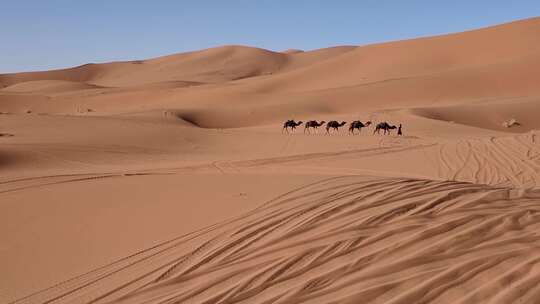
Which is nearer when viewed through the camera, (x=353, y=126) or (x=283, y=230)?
(x=283, y=230)

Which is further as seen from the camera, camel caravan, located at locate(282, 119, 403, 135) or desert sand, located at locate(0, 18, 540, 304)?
camel caravan, located at locate(282, 119, 403, 135)

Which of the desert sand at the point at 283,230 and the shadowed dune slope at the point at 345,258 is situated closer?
the shadowed dune slope at the point at 345,258

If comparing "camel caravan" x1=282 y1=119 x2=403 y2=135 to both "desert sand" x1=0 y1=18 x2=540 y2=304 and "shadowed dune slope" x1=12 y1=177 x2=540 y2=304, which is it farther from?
"shadowed dune slope" x1=12 y1=177 x2=540 y2=304

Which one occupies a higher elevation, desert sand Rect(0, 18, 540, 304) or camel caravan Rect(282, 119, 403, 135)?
camel caravan Rect(282, 119, 403, 135)

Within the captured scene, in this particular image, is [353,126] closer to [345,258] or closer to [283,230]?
[283,230]

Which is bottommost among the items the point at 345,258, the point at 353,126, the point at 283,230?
the point at 345,258

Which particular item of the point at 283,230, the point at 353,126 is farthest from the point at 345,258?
the point at 353,126

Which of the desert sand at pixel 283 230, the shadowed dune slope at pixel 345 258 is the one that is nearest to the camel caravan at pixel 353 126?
the desert sand at pixel 283 230

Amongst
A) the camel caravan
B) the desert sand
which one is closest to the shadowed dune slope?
the desert sand

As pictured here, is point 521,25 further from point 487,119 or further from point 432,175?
point 432,175

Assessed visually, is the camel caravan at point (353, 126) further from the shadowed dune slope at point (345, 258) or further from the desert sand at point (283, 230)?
the shadowed dune slope at point (345, 258)

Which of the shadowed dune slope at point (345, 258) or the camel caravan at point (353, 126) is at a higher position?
the camel caravan at point (353, 126)

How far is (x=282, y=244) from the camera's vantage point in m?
4.38

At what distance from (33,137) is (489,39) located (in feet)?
166
